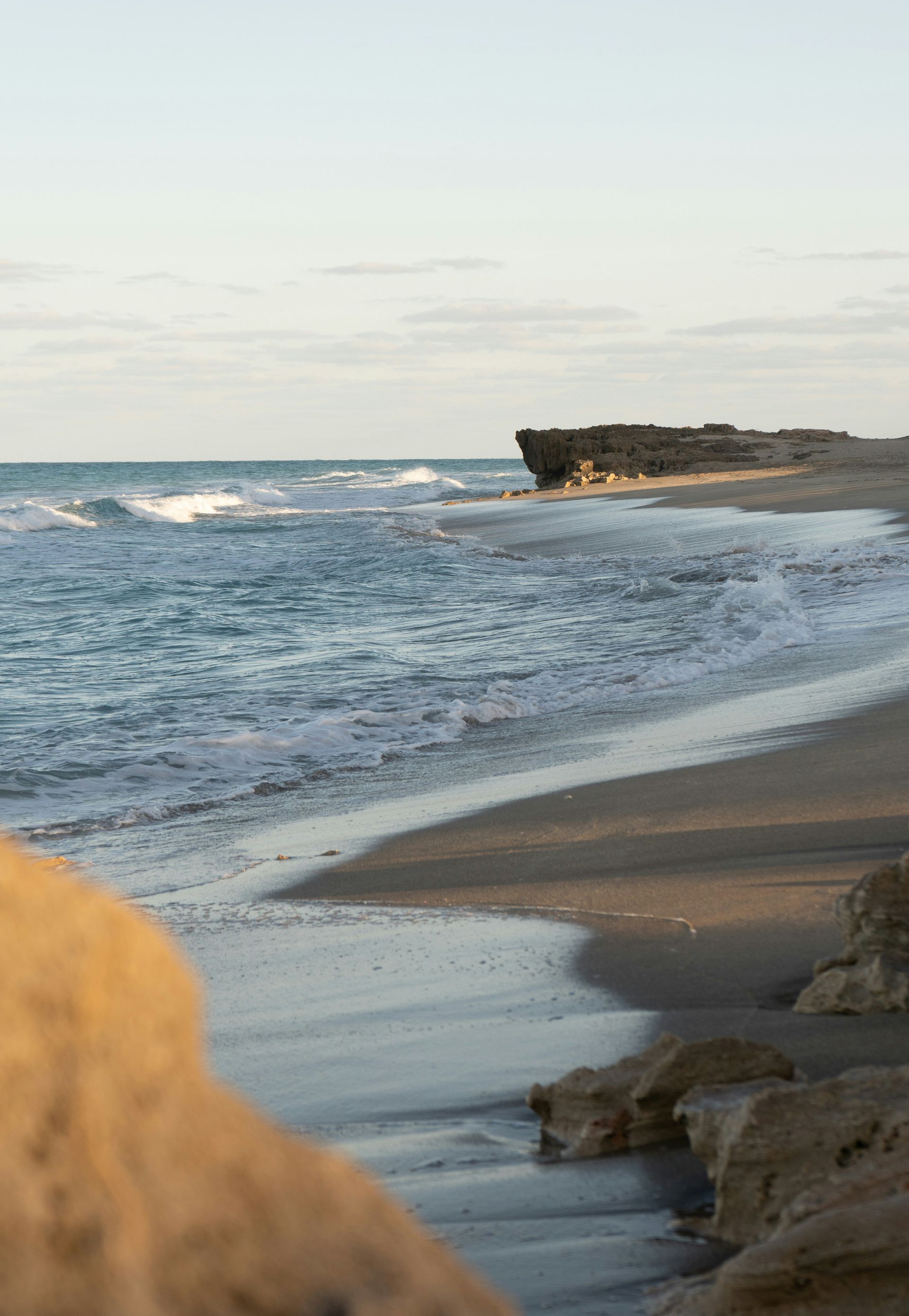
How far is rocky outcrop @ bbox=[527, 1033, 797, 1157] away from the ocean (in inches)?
2.1

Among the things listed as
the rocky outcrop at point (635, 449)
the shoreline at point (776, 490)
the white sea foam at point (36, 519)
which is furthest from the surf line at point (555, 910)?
the rocky outcrop at point (635, 449)

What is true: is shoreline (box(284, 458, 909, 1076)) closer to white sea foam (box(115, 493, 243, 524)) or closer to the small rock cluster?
the small rock cluster

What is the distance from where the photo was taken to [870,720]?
6.05m

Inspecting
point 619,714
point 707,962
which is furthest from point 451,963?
point 619,714

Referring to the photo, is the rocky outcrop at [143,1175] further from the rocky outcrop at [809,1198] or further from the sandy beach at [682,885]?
the sandy beach at [682,885]

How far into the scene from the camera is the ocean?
91.6 inches

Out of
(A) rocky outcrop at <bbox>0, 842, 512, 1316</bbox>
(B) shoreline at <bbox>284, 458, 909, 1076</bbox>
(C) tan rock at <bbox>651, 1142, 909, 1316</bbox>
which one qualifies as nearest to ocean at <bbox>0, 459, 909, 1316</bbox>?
(B) shoreline at <bbox>284, 458, 909, 1076</bbox>

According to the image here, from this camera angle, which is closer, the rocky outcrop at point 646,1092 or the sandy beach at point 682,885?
the rocky outcrop at point 646,1092

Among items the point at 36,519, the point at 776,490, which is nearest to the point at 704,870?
the point at 776,490

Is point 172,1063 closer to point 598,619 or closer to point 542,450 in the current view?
point 598,619

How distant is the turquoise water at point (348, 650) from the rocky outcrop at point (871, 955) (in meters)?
3.35

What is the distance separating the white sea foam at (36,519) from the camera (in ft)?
112

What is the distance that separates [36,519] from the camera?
35219 millimetres

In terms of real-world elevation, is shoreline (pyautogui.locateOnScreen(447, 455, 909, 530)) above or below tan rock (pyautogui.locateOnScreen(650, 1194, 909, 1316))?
above
